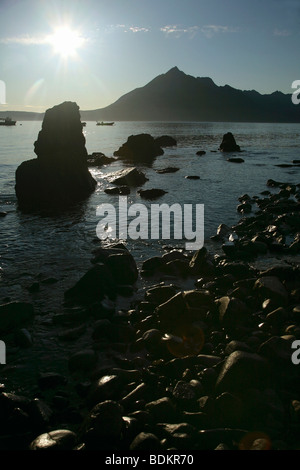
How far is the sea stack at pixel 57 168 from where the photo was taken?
27594mm

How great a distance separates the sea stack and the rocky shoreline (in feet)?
55.2

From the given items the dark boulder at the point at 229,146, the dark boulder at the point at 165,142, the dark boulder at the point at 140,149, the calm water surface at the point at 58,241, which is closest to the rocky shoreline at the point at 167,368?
the calm water surface at the point at 58,241

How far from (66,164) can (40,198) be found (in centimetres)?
395

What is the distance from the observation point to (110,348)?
338 inches

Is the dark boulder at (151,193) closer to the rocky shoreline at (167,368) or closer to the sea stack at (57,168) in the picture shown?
the sea stack at (57,168)

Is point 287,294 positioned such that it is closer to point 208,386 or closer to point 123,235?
point 208,386

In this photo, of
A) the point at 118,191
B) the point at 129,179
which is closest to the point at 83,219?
the point at 118,191

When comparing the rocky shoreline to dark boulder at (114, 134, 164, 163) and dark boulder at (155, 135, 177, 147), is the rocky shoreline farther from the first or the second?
dark boulder at (155, 135, 177, 147)

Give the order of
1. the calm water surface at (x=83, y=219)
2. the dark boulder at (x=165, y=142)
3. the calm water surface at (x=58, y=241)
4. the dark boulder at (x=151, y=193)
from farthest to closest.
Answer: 1. the dark boulder at (x=165, y=142)
2. the dark boulder at (x=151, y=193)
3. the calm water surface at (x=83, y=219)
4. the calm water surface at (x=58, y=241)

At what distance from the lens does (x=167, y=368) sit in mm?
7602

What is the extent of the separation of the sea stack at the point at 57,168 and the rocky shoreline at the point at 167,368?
1683 cm

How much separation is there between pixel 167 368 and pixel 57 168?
24.2 metres

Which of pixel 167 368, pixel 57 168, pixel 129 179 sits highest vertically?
pixel 57 168

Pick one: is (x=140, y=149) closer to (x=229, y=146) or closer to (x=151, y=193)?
(x=229, y=146)
